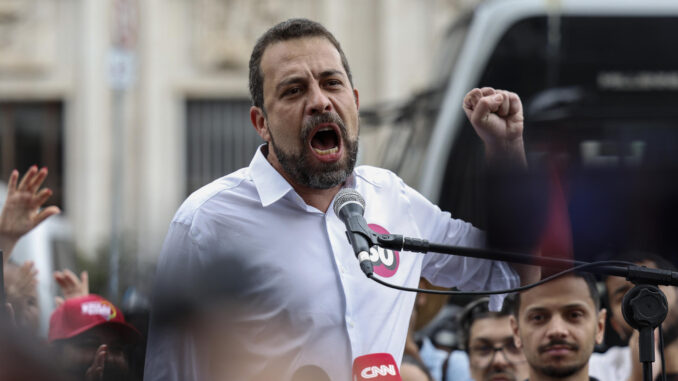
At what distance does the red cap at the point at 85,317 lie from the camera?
10.9 feet

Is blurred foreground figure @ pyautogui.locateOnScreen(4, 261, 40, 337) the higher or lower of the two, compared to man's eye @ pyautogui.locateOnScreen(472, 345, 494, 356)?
higher

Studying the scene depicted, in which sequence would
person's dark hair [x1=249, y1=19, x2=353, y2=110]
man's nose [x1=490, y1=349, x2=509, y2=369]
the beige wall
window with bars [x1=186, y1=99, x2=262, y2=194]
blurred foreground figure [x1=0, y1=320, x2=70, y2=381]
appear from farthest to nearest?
window with bars [x1=186, y1=99, x2=262, y2=194] → the beige wall → man's nose [x1=490, y1=349, x2=509, y2=369] → person's dark hair [x1=249, y1=19, x2=353, y2=110] → blurred foreground figure [x1=0, y1=320, x2=70, y2=381]

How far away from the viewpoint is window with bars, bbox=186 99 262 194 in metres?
21.0

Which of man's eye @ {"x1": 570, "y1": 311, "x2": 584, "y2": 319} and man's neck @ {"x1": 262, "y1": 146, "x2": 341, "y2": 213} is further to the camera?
man's eye @ {"x1": 570, "y1": 311, "x2": 584, "y2": 319}

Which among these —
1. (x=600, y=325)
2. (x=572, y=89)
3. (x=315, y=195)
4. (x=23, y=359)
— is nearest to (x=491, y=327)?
(x=600, y=325)

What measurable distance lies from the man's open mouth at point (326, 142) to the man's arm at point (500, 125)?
35 centimetres

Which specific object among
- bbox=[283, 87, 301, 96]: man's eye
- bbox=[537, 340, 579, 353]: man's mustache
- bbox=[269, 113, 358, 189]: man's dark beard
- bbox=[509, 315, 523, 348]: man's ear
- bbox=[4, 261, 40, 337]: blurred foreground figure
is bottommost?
bbox=[537, 340, 579, 353]: man's mustache

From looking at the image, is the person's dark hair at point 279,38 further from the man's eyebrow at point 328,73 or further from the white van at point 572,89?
the white van at point 572,89

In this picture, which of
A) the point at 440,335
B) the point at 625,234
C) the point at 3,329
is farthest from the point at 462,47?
the point at 3,329

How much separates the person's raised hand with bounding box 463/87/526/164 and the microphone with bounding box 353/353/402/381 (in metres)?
0.65

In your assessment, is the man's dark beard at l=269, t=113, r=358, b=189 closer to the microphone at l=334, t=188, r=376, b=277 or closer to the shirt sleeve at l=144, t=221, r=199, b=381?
the microphone at l=334, t=188, r=376, b=277

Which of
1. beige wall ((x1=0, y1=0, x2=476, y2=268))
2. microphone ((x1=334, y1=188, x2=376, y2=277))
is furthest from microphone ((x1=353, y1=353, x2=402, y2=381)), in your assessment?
beige wall ((x1=0, y1=0, x2=476, y2=268))

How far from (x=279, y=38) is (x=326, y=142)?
0.31 m

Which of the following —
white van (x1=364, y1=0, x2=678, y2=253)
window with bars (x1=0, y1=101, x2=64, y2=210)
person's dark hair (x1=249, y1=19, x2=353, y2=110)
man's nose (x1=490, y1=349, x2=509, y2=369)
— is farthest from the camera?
window with bars (x1=0, y1=101, x2=64, y2=210)
